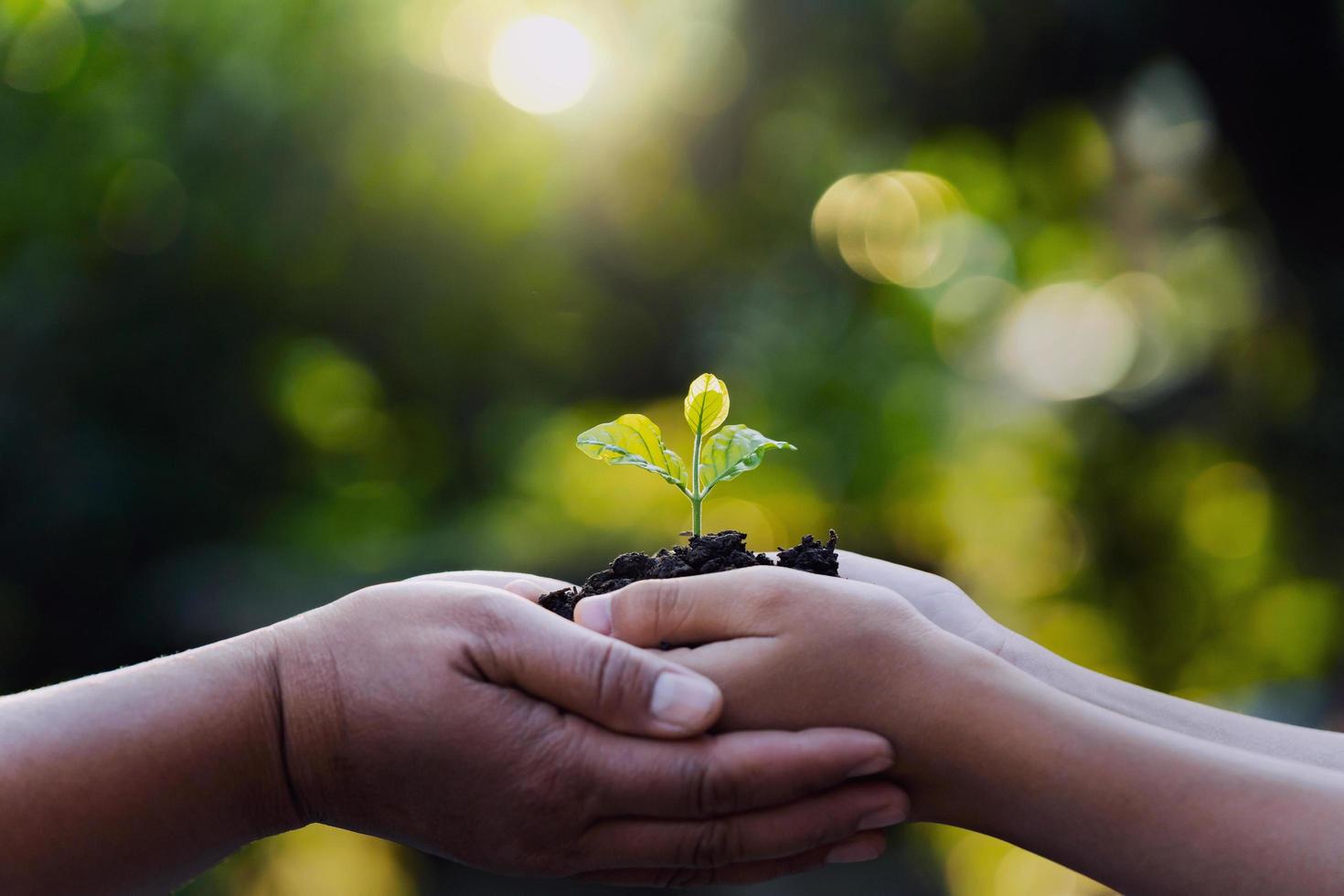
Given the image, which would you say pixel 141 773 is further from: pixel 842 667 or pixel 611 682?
pixel 842 667

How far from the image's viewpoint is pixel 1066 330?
13.1ft

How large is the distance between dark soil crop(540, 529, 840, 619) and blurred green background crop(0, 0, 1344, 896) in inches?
80.0

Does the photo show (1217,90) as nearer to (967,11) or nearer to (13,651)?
(967,11)

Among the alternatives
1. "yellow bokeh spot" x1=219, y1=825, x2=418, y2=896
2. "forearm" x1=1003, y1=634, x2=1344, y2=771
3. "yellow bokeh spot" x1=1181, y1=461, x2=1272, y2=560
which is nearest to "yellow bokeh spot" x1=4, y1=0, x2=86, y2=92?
"yellow bokeh spot" x1=219, y1=825, x2=418, y2=896

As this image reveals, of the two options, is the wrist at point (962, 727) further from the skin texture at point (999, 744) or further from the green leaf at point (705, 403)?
the green leaf at point (705, 403)

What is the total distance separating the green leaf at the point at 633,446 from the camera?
162 cm

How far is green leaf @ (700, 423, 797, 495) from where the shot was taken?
5.28ft

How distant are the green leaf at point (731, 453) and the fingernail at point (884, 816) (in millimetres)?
557

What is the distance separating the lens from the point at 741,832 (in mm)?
1304

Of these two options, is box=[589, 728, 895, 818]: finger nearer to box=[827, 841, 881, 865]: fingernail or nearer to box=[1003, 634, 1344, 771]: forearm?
box=[827, 841, 881, 865]: fingernail

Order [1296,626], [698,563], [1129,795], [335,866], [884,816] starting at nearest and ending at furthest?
[1129,795]
[884,816]
[698,563]
[335,866]
[1296,626]

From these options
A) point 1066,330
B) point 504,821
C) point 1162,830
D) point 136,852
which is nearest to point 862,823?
point 1162,830

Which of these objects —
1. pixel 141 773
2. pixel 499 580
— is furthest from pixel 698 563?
pixel 141 773

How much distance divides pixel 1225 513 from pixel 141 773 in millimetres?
4122
